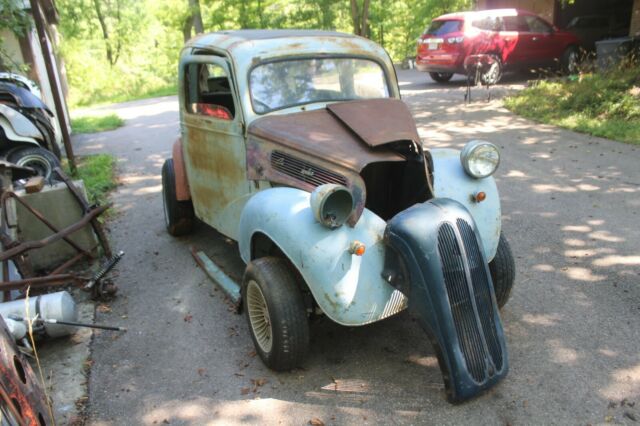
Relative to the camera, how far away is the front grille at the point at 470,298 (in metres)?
2.64

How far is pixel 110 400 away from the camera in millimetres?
3016

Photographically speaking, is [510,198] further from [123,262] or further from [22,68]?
[22,68]

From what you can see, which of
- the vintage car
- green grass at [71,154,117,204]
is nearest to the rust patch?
the vintage car

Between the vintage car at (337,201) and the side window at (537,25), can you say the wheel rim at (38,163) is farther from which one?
the side window at (537,25)

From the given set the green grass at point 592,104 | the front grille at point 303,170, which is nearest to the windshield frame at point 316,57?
the front grille at point 303,170

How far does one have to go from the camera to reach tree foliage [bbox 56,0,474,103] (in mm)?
22625

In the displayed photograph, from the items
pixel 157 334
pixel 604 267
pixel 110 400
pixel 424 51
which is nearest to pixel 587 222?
pixel 604 267

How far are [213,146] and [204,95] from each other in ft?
2.94

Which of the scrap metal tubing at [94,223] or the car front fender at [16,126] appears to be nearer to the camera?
the scrap metal tubing at [94,223]

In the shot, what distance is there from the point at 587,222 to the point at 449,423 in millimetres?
3257

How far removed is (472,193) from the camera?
10.9 feet

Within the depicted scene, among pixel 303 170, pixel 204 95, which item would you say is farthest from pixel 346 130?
pixel 204 95

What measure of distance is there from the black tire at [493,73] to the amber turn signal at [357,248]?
38.1 feet

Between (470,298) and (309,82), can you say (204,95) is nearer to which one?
(309,82)
